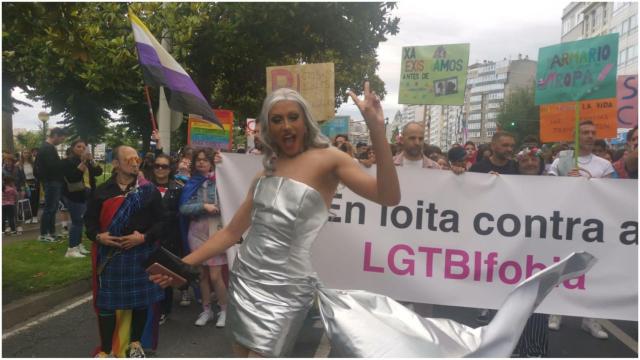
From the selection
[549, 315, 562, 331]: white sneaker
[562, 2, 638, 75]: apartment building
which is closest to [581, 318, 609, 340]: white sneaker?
[549, 315, 562, 331]: white sneaker

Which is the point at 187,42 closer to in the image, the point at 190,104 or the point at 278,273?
the point at 190,104

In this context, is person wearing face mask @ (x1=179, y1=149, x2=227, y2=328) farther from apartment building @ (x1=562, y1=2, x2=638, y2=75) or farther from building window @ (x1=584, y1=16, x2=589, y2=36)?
building window @ (x1=584, y1=16, x2=589, y2=36)

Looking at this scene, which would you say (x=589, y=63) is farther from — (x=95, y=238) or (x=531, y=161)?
(x=95, y=238)

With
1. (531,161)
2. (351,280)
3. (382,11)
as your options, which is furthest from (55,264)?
(382,11)

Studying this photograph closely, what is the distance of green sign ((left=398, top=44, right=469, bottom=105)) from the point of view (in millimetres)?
6547

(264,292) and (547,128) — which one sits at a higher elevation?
(547,128)

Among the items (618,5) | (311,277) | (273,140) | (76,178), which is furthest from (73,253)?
(618,5)

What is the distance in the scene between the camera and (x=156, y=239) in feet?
13.1

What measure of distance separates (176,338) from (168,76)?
224cm

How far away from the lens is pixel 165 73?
16.1ft

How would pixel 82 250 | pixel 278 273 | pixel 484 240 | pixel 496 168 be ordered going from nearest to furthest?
pixel 278 273 → pixel 484 240 → pixel 496 168 → pixel 82 250

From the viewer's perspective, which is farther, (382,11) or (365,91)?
(382,11)

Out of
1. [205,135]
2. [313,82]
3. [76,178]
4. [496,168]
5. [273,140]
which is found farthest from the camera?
[205,135]

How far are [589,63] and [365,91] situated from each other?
3.47 metres
